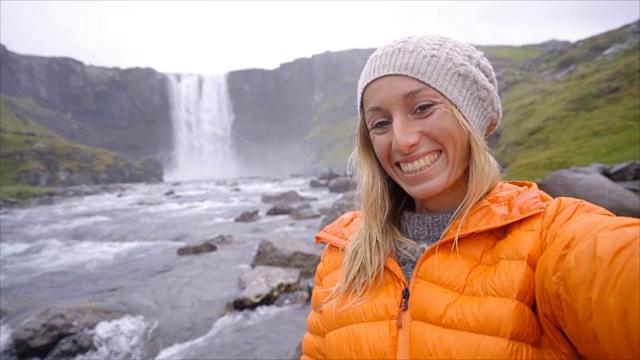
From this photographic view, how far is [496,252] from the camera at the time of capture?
186 centimetres

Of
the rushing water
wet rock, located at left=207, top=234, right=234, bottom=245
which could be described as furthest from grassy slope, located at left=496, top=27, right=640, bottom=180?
wet rock, located at left=207, top=234, right=234, bottom=245

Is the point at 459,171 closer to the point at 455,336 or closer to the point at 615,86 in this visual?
the point at 455,336

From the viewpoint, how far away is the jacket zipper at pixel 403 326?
1.97 m

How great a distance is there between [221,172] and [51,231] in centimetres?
7905

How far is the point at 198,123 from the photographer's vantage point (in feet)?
307

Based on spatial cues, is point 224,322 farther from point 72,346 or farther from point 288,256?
point 288,256

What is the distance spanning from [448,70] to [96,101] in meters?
114

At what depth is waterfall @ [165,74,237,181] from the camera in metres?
92.2

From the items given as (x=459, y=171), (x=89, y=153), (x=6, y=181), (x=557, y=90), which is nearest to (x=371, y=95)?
(x=459, y=171)

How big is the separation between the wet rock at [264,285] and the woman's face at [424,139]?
8144 mm

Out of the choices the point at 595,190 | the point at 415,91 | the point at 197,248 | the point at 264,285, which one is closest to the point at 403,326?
the point at 415,91

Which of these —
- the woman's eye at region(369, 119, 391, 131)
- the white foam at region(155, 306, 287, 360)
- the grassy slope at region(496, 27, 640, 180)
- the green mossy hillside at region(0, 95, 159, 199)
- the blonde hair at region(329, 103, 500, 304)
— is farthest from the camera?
the green mossy hillside at region(0, 95, 159, 199)

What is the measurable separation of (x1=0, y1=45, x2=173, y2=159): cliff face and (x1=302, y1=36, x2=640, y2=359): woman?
104 m

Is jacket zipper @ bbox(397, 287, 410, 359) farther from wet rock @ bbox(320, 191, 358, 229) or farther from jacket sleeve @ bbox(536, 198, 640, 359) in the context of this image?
wet rock @ bbox(320, 191, 358, 229)
